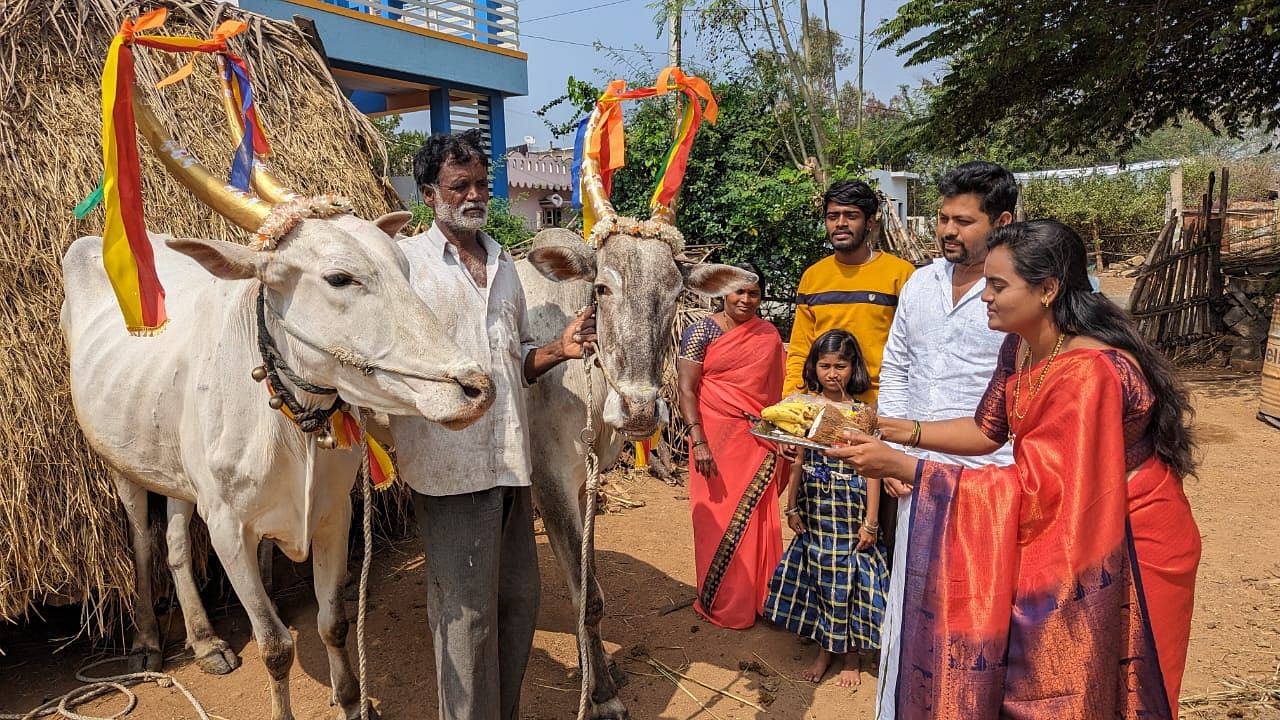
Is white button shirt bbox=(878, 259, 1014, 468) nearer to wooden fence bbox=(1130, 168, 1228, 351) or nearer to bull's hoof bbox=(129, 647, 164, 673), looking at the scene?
bull's hoof bbox=(129, 647, 164, 673)

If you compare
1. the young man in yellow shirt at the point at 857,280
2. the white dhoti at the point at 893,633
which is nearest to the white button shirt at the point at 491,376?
the white dhoti at the point at 893,633

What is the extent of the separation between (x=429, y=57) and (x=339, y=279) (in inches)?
494

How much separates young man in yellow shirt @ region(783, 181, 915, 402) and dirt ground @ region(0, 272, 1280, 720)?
1405mm

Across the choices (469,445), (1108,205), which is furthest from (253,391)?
(1108,205)

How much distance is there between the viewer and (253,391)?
112 inches

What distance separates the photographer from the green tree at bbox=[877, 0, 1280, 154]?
9.74m

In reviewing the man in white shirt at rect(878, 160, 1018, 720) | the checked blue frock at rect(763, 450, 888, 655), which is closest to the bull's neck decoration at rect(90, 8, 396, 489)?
the man in white shirt at rect(878, 160, 1018, 720)

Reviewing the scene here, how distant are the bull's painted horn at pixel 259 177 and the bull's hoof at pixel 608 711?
2.36 metres

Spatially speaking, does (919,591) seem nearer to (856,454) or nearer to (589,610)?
(856,454)

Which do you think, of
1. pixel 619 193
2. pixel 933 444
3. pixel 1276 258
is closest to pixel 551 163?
pixel 619 193

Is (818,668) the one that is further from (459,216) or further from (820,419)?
(459,216)

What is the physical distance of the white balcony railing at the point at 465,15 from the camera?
44.1 feet

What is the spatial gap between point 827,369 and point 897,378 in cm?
51

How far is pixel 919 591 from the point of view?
2.26 metres
